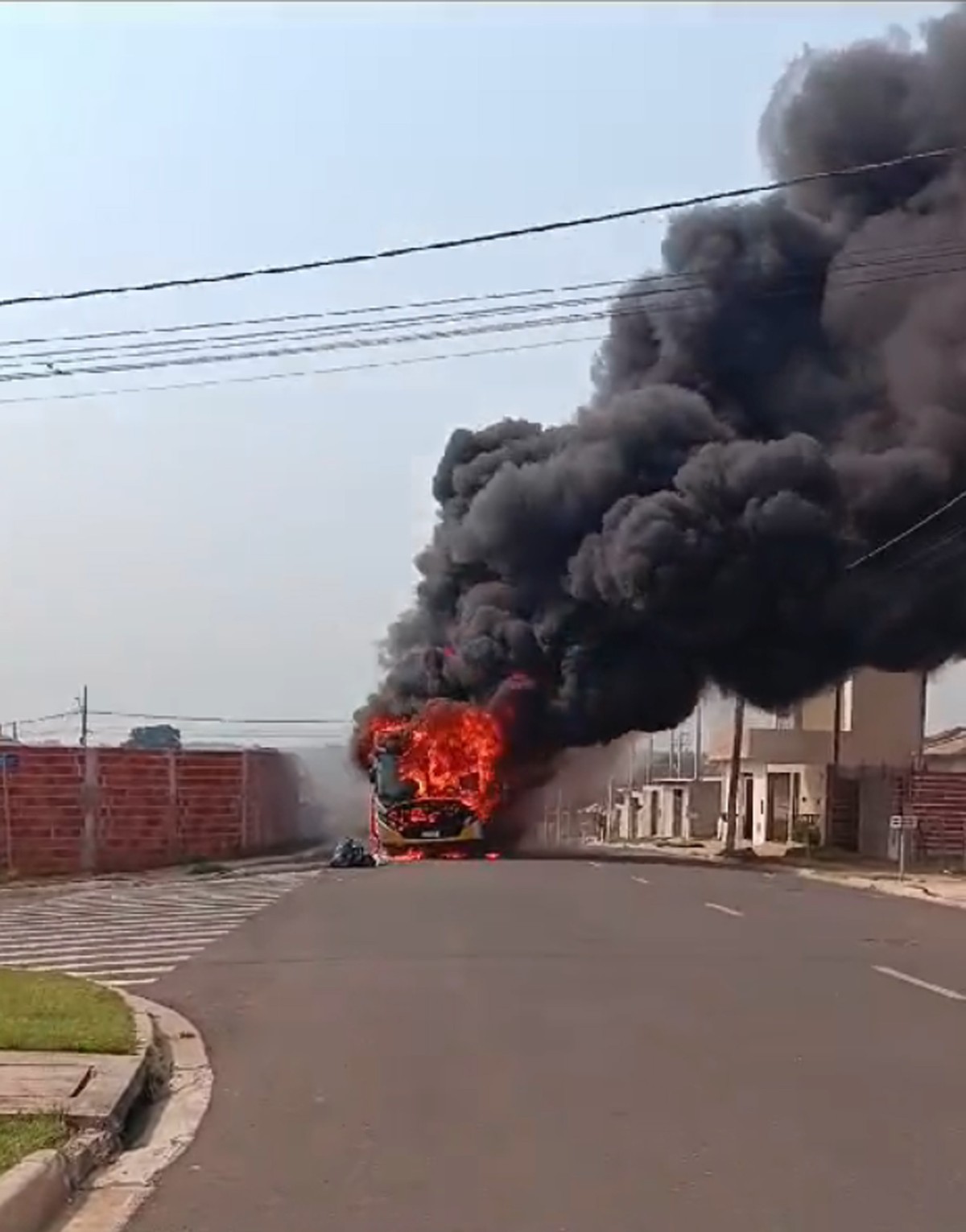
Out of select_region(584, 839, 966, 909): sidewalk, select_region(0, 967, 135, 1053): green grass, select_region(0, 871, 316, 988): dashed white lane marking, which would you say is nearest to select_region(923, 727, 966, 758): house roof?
select_region(584, 839, 966, 909): sidewalk

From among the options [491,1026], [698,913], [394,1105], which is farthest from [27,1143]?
[698,913]

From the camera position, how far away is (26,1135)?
7141 mm

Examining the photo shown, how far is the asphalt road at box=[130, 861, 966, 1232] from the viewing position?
6402mm

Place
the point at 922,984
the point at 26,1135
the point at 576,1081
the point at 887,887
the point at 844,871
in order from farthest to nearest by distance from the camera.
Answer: the point at 844,871
the point at 887,887
the point at 922,984
the point at 576,1081
the point at 26,1135

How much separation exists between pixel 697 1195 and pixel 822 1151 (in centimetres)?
90

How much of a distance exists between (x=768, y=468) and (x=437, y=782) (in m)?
9.75

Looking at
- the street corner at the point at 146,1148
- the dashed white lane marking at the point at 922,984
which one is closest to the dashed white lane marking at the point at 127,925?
the street corner at the point at 146,1148

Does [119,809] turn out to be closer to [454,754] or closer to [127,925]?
[454,754]

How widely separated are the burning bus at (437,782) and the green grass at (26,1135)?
30091mm

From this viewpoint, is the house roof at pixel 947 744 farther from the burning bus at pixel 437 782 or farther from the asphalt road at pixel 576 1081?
the asphalt road at pixel 576 1081

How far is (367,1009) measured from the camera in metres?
11.5

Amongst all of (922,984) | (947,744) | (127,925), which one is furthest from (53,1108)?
(947,744)

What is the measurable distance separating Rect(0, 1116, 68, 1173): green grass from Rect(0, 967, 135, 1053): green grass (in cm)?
204

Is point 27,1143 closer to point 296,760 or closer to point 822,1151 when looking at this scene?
point 822,1151
